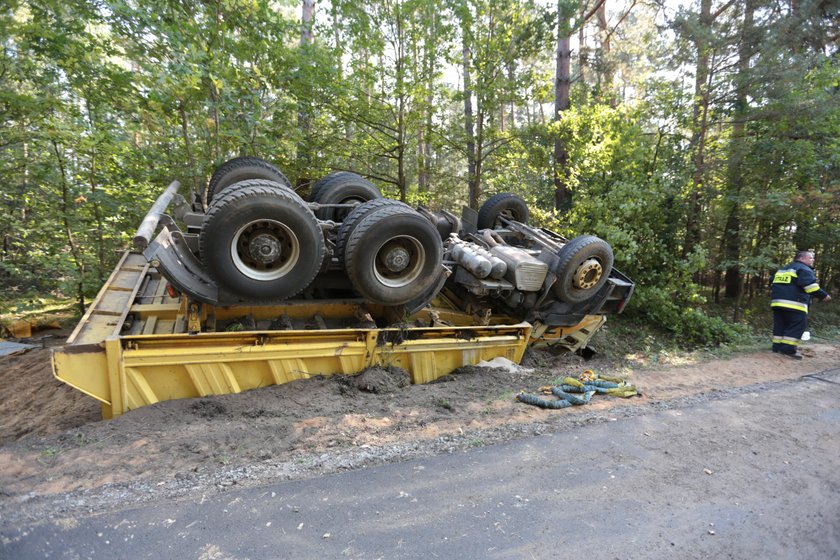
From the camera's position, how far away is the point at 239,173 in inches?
218

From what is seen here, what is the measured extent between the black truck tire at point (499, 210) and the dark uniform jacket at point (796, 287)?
4.16 metres

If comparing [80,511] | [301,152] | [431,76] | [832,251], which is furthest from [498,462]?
[832,251]

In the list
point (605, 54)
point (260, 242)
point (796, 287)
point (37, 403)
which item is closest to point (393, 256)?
point (260, 242)

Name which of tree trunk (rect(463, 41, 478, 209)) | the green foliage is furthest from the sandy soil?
tree trunk (rect(463, 41, 478, 209))

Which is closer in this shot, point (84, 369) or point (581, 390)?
point (84, 369)

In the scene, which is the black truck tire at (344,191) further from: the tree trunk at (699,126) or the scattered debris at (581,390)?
the tree trunk at (699,126)

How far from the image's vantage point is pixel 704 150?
8.90m

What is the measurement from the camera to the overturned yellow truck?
11.3 feet

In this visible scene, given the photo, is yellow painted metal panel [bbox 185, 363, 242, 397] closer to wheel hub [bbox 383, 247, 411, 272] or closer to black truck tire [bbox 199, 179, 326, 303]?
black truck tire [bbox 199, 179, 326, 303]

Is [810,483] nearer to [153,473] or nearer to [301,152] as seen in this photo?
[153,473]

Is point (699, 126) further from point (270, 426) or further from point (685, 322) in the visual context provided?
point (270, 426)

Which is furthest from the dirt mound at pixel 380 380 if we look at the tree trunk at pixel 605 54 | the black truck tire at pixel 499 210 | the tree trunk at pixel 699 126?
the tree trunk at pixel 605 54

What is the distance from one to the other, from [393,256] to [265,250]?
1206mm

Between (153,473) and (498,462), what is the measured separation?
7.21 ft
